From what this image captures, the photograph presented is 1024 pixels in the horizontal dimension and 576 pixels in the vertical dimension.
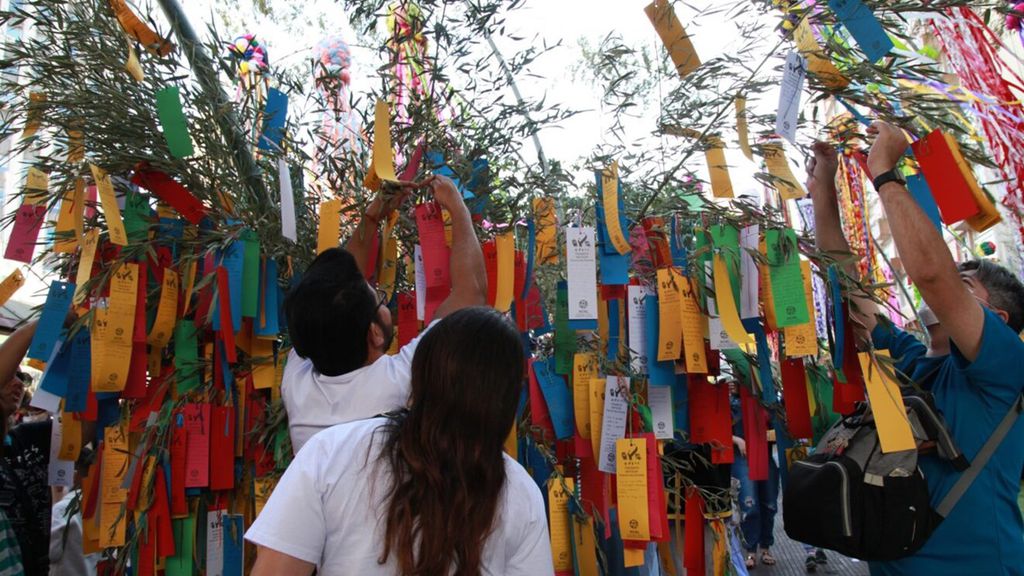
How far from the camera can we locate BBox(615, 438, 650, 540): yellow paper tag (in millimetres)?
1908

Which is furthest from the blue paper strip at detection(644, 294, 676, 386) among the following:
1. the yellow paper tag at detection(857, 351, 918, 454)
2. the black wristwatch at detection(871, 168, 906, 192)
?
the black wristwatch at detection(871, 168, 906, 192)

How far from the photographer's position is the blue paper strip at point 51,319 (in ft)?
7.05

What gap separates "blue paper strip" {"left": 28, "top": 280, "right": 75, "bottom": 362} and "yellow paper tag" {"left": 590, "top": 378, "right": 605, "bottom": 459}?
55.0 inches

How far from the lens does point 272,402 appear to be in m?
2.32

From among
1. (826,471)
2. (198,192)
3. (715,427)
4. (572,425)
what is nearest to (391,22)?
(198,192)

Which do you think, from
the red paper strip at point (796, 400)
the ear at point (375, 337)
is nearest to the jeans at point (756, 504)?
the red paper strip at point (796, 400)

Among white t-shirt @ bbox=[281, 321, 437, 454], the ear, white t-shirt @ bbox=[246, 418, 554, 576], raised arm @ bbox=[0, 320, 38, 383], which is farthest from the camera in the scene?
raised arm @ bbox=[0, 320, 38, 383]

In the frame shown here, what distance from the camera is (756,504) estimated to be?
6234 millimetres

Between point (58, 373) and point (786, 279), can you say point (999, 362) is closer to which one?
point (786, 279)

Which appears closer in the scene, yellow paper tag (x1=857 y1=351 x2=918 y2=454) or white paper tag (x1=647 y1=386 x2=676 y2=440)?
yellow paper tag (x1=857 y1=351 x2=918 y2=454)

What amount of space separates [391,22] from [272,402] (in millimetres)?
1269

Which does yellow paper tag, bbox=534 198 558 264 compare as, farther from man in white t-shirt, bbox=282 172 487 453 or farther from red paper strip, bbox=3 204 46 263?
red paper strip, bbox=3 204 46 263

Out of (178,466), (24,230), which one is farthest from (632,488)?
(24,230)

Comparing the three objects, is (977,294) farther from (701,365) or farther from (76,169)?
(76,169)
